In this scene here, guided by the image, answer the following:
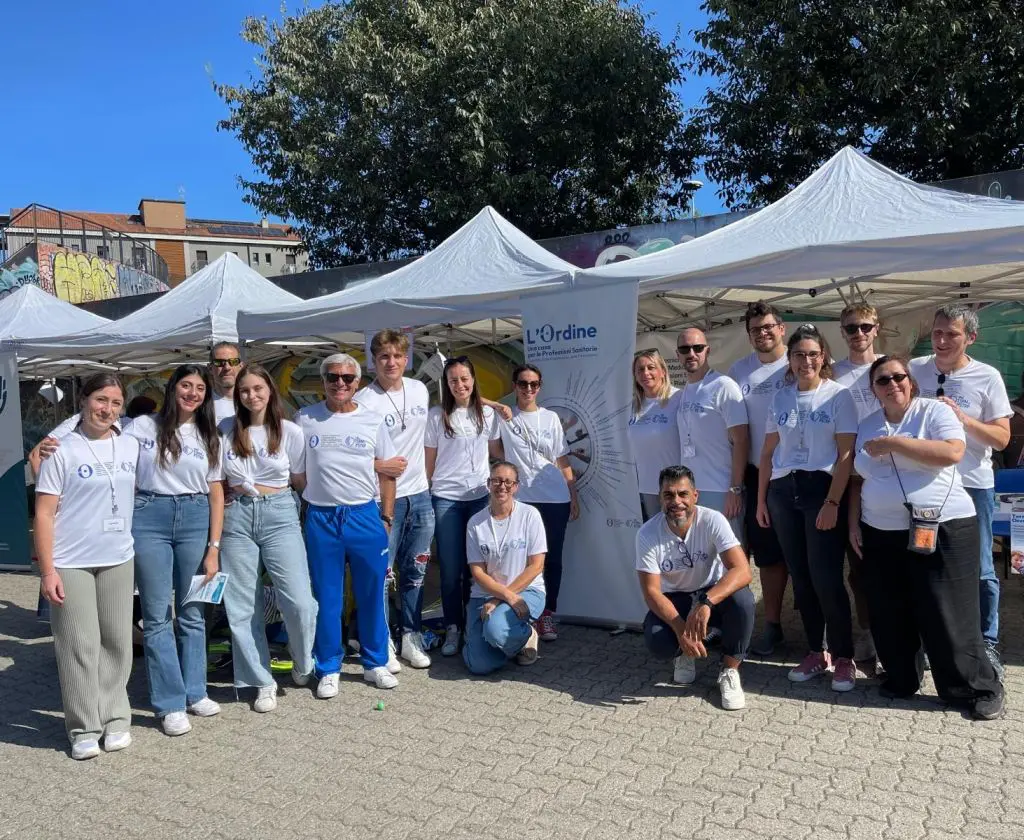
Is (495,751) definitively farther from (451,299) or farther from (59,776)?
(451,299)

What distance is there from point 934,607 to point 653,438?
1671mm

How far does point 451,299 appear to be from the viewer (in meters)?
5.36

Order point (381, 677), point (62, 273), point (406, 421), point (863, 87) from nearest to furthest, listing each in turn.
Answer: point (381, 677) → point (406, 421) → point (863, 87) → point (62, 273)

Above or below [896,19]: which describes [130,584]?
below

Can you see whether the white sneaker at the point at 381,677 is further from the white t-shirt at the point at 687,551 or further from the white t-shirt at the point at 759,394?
the white t-shirt at the point at 759,394

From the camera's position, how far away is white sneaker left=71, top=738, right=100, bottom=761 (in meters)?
3.63

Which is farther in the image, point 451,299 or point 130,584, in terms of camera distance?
point 451,299

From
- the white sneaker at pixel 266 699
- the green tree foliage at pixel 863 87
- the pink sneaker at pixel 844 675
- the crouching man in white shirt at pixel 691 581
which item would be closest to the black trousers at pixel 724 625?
the crouching man in white shirt at pixel 691 581

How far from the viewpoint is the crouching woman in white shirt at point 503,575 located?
4426 millimetres

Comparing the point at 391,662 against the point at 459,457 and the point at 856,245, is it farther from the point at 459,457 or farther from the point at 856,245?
the point at 856,245

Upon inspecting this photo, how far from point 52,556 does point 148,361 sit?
713 cm

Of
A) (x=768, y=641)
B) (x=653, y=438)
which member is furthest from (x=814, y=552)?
(x=653, y=438)

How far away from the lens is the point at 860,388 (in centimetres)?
398

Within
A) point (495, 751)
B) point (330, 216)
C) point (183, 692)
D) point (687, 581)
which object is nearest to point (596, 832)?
point (495, 751)
